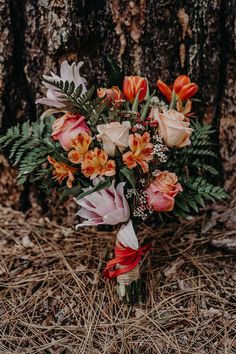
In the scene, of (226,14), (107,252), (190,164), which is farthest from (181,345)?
(226,14)

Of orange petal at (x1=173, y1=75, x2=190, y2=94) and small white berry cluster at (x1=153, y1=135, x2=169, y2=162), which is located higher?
orange petal at (x1=173, y1=75, x2=190, y2=94)

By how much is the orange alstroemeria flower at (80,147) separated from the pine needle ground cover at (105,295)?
0.59 m

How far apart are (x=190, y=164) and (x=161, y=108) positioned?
336mm

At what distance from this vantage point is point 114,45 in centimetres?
213

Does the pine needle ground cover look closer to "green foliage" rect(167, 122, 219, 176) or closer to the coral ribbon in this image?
the coral ribbon

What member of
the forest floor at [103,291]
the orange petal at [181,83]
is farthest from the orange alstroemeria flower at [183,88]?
the forest floor at [103,291]

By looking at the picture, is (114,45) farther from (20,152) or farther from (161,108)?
(20,152)

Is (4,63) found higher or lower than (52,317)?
higher

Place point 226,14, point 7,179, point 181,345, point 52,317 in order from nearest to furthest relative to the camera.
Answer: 1. point 181,345
2. point 52,317
3. point 226,14
4. point 7,179

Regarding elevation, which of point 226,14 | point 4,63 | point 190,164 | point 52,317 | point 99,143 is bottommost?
point 52,317

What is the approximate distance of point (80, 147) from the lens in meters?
1.75

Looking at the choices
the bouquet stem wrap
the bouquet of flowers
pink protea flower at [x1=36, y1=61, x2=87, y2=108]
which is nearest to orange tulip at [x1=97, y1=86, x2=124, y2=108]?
the bouquet of flowers

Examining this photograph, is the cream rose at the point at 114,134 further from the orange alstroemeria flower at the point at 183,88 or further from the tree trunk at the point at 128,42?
the tree trunk at the point at 128,42

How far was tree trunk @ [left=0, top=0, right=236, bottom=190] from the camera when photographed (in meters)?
2.07
